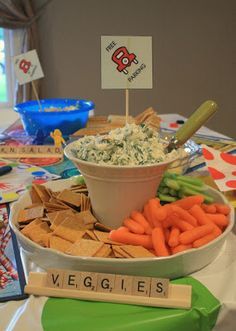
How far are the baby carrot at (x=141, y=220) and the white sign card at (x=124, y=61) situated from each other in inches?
12.1

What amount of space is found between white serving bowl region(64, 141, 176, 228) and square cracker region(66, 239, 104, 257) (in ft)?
0.29

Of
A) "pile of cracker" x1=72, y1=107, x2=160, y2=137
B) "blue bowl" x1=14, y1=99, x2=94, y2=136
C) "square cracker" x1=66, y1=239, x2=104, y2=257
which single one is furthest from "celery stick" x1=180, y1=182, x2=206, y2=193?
"blue bowl" x1=14, y1=99, x2=94, y2=136

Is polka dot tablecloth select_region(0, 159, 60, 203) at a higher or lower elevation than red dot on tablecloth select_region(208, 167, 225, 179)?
lower

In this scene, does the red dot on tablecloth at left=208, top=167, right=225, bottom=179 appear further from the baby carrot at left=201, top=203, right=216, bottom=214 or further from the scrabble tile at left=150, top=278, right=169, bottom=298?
the scrabble tile at left=150, top=278, right=169, bottom=298

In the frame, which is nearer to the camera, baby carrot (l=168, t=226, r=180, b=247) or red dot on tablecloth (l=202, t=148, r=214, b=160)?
baby carrot (l=168, t=226, r=180, b=247)

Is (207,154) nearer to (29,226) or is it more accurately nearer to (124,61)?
(124,61)

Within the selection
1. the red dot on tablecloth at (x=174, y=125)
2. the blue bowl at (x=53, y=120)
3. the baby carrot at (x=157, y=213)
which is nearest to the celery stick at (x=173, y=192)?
the baby carrot at (x=157, y=213)

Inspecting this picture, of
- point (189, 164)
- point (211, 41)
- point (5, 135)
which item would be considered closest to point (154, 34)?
point (211, 41)

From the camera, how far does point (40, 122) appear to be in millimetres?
1365

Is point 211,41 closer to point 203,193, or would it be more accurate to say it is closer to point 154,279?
point 203,193

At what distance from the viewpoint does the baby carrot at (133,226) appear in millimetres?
598

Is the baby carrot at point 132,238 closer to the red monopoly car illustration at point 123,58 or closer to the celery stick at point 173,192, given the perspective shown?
the celery stick at point 173,192

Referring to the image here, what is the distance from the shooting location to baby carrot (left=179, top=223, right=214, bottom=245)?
57cm

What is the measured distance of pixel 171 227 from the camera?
0.60 m
